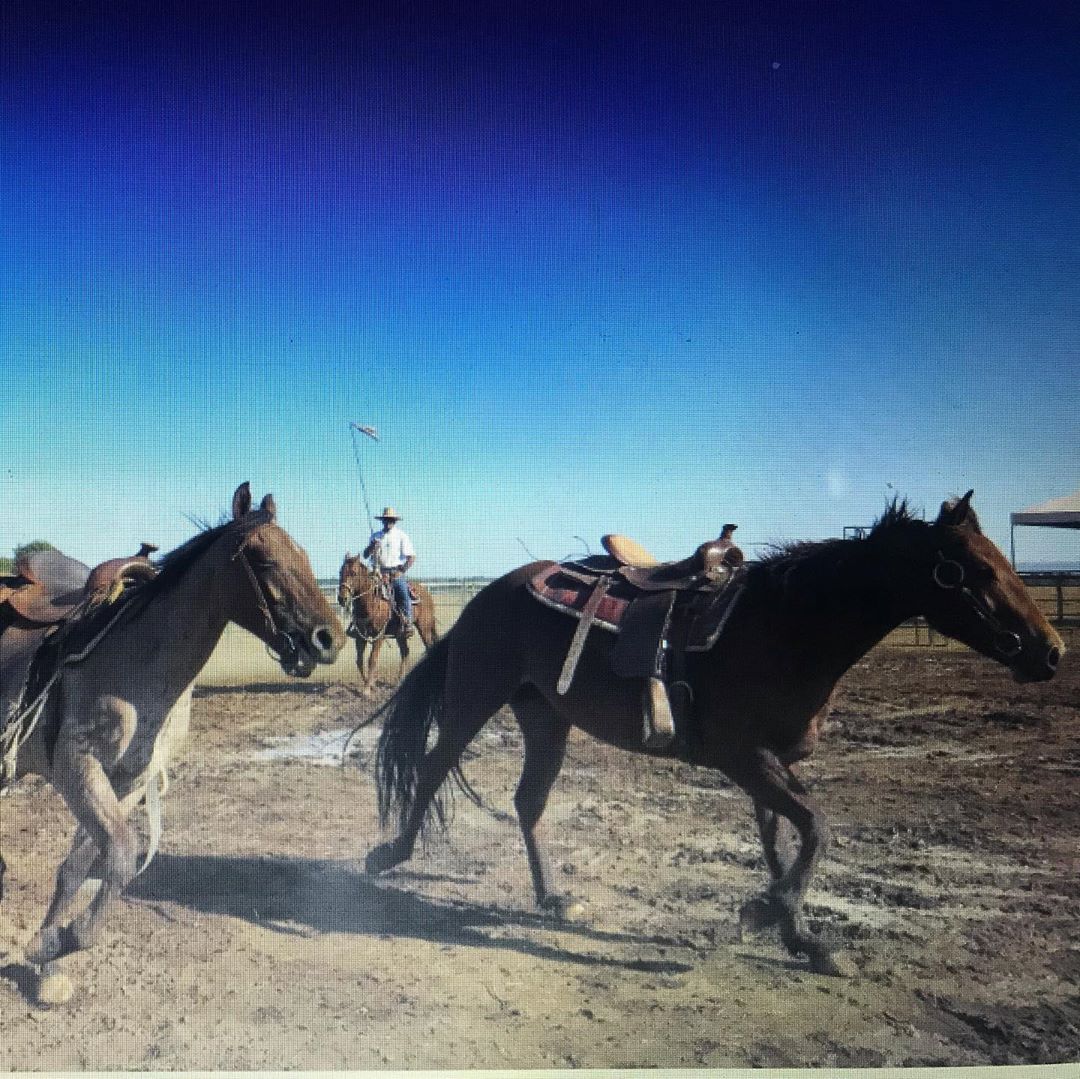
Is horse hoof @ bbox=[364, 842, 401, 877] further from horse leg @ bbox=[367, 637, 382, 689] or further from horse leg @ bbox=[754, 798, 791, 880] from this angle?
horse leg @ bbox=[367, 637, 382, 689]

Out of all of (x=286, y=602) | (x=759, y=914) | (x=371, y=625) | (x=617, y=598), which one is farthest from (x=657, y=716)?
(x=371, y=625)

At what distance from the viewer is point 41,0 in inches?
145

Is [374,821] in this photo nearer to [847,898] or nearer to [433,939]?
[433,939]

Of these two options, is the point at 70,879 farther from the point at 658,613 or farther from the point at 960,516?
the point at 960,516

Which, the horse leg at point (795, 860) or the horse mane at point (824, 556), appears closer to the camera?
the horse leg at point (795, 860)

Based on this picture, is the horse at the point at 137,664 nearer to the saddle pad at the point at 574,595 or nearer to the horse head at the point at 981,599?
the saddle pad at the point at 574,595

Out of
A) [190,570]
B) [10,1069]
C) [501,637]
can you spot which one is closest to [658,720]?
[501,637]

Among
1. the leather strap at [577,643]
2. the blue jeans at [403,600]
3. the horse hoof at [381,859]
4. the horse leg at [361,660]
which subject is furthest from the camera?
the blue jeans at [403,600]

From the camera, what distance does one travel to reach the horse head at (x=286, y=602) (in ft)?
9.56

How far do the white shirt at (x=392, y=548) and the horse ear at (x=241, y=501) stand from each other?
83 cm

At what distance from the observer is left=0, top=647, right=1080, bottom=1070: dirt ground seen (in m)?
2.96

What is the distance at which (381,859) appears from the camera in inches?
154

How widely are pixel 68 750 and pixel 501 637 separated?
171 centimetres

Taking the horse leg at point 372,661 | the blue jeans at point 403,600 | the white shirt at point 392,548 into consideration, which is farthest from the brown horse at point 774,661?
the blue jeans at point 403,600
